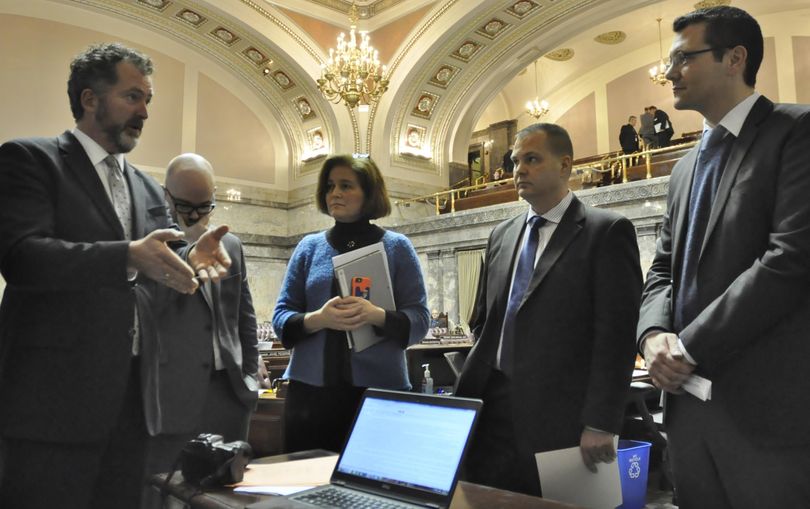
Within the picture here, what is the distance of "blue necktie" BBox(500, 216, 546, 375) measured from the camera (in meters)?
1.96

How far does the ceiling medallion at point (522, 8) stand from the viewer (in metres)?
11.7

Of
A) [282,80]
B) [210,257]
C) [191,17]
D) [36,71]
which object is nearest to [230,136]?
[282,80]

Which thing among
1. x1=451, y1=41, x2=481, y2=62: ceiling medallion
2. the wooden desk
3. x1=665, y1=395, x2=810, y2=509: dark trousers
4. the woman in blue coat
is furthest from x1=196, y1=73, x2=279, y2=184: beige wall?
x1=665, y1=395, x2=810, y2=509: dark trousers

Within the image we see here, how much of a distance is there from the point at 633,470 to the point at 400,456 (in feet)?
7.07

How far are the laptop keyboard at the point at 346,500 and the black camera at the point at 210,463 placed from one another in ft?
0.59

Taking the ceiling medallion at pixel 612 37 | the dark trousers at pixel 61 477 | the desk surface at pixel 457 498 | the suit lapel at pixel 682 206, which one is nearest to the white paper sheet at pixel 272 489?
the desk surface at pixel 457 498

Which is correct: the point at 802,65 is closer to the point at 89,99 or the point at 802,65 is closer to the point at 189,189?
the point at 189,189

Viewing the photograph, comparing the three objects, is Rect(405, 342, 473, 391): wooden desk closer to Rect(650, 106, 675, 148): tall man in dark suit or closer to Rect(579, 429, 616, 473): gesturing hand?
Rect(579, 429, 616, 473): gesturing hand

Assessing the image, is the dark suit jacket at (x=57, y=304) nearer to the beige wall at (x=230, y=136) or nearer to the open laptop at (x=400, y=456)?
the open laptop at (x=400, y=456)

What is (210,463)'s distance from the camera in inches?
52.6

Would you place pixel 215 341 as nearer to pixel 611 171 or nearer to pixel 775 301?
pixel 775 301

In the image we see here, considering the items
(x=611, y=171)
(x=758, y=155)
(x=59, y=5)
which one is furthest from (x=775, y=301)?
(x=59, y=5)

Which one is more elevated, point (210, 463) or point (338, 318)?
point (338, 318)

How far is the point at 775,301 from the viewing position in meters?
1.38
